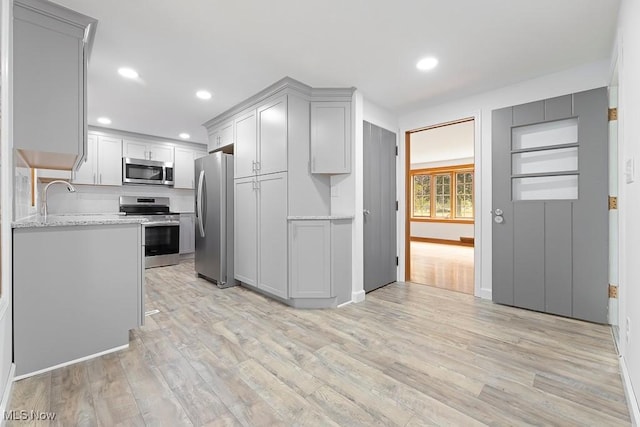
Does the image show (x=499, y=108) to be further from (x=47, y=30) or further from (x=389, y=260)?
(x=47, y=30)

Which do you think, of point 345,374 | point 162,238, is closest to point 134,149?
point 162,238

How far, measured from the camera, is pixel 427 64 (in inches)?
102

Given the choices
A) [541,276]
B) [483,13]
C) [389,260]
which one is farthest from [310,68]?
[541,276]

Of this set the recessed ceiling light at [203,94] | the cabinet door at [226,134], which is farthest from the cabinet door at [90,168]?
the recessed ceiling light at [203,94]

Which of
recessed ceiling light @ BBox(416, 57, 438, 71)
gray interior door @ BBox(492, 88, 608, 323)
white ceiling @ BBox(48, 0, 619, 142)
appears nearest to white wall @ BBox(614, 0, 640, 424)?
white ceiling @ BBox(48, 0, 619, 142)

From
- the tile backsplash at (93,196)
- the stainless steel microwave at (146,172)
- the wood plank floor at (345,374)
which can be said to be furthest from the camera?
the stainless steel microwave at (146,172)

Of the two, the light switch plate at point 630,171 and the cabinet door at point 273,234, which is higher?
the light switch plate at point 630,171

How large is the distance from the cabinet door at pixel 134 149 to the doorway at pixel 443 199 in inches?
207

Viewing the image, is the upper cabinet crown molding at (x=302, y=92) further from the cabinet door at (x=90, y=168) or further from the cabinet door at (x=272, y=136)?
the cabinet door at (x=90, y=168)

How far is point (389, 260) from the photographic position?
377 centimetres

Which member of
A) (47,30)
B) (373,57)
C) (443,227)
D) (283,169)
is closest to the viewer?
(47,30)

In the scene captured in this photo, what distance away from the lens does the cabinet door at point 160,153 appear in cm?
526

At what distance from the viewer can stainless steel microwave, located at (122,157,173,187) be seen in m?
4.90

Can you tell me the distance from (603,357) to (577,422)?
0.92m
